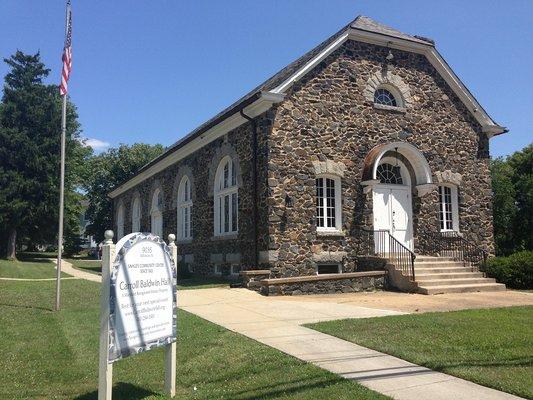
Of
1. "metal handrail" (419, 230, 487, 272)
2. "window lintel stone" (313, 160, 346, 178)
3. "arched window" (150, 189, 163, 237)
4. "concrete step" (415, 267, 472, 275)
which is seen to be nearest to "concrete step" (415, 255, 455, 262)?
"metal handrail" (419, 230, 487, 272)

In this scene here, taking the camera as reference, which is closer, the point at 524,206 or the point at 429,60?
the point at 429,60

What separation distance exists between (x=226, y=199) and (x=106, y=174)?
138ft

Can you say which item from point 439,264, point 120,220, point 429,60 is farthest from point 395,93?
point 120,220

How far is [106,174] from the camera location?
58125 millimetres

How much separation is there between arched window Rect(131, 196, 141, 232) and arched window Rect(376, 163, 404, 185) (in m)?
18.5

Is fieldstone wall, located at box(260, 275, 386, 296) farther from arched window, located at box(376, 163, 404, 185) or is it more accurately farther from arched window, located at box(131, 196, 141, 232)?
arched window, located at box(131, 196, 141, 232)

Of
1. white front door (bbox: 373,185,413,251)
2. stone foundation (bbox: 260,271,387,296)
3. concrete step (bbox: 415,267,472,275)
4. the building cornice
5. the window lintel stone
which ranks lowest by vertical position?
stone foundation (bbox: 260,271,387,296)

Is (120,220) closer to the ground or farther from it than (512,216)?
farther from it

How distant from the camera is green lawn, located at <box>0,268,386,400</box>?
18.8ft

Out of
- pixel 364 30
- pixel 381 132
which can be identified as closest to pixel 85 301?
pixel 381 132

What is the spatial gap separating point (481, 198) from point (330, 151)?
268 inches

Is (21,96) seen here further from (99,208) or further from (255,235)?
(255,235)

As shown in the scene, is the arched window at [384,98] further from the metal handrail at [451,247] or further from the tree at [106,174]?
the tree at [106,174]

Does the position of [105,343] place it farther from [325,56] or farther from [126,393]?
[325,56]
